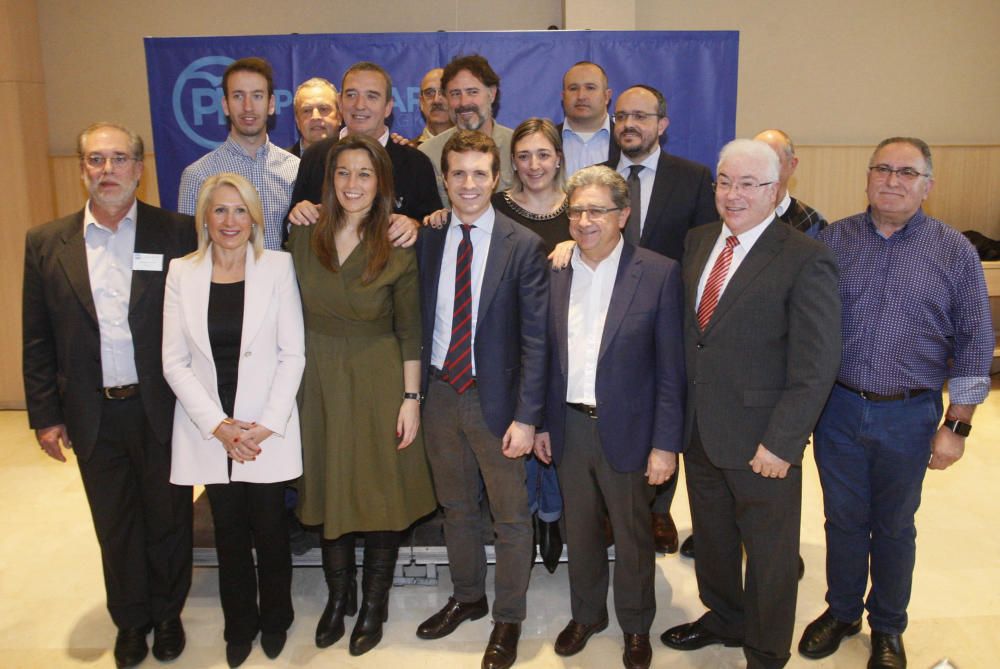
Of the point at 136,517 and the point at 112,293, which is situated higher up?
the point at 112,293

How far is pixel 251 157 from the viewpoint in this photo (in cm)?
347

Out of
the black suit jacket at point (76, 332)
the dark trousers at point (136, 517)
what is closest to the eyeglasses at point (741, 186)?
the black suit jacket at point (76, 332)

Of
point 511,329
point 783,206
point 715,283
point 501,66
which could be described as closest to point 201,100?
point 501,66

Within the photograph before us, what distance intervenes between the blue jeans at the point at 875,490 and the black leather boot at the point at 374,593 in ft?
5.75

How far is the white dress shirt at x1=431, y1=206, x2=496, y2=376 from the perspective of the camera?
8.90 ft

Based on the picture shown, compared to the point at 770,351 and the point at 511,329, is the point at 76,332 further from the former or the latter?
the point at 770,351

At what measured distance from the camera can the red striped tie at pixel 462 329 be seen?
2709 mm

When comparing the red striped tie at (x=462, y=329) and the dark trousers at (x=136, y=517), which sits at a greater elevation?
the red striped tie at (x=462, y=329)

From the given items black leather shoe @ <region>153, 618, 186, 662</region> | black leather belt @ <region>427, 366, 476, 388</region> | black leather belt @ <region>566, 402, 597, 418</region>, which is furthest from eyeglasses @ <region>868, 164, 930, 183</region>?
Result: black leather shoe @ <region>153, 618, 186, 662</region>

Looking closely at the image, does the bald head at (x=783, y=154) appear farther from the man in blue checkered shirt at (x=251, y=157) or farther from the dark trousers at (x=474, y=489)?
the man in blue checkered shirt at (x=251, y=157)

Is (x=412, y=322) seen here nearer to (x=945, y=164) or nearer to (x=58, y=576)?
(x=58, y=576)

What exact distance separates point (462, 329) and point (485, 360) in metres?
0.14

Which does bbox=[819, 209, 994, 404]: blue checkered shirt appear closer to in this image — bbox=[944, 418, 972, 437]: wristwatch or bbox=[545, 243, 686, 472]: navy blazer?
bbox=[944, 418, 972, 437]: wristwatch

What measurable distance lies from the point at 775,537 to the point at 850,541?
54 cm
